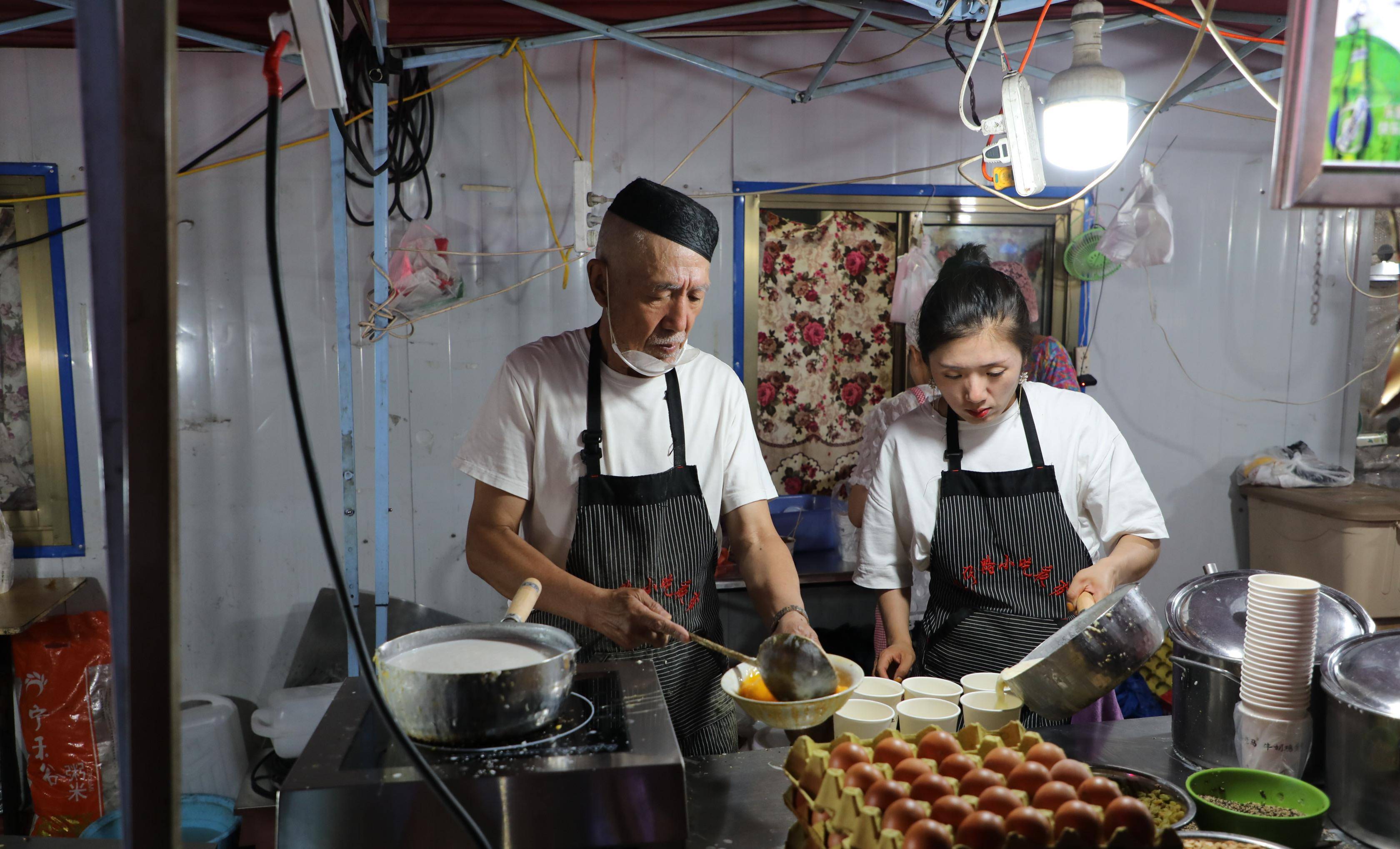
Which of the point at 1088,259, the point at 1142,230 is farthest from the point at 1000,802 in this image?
the point at 1088,259

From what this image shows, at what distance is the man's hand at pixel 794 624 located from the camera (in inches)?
70.8

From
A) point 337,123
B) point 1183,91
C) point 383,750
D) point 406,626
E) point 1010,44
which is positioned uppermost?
point 1010,44

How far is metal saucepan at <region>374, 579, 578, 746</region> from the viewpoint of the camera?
1.06 metres

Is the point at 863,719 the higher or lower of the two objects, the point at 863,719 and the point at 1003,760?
the lower

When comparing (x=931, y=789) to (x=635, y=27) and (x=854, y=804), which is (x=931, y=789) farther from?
(x=635, y=27)

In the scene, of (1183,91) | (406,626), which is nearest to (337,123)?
(406,626)

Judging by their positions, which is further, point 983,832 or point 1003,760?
point 1003,760

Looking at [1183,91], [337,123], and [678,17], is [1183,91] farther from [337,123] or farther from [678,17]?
[337,123]

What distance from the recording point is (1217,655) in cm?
150

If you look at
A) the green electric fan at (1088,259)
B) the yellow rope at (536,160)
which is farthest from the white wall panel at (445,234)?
the green electric fan at (1088,259)

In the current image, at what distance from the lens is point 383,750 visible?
1.13 meters

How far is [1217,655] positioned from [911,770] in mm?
718

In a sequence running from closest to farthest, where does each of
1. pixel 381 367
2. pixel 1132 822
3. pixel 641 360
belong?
pixel 1132 822, pixel 641 360, pixel 381 367

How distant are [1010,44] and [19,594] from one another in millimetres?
5011
